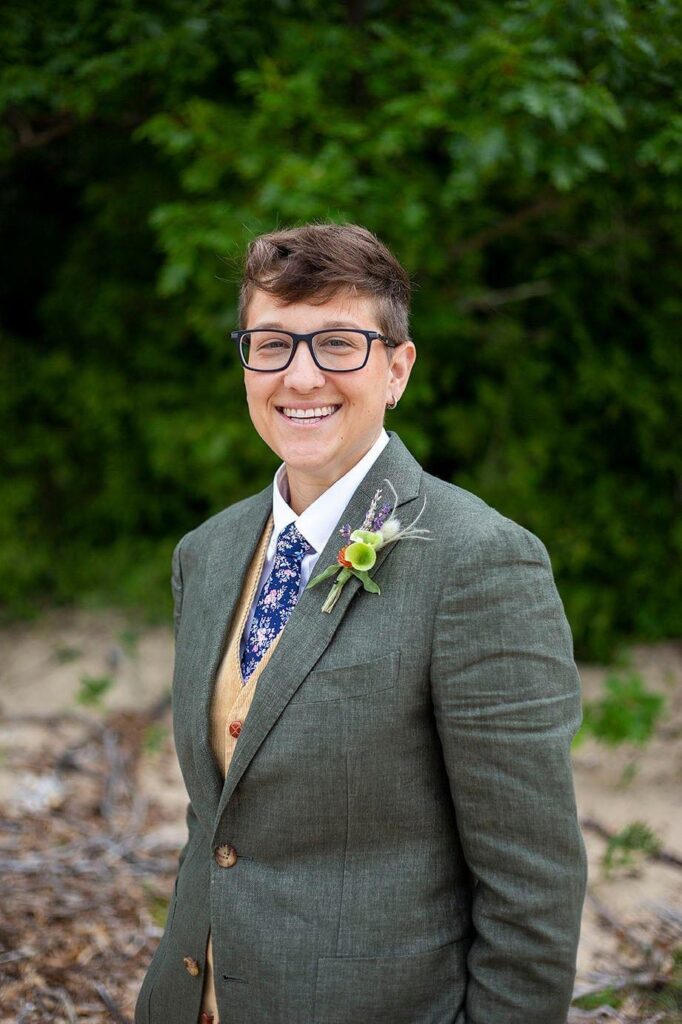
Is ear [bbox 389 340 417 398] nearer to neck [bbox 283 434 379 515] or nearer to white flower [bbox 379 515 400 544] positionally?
neck [bbox 283 434 379 515]

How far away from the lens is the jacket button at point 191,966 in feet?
4.98

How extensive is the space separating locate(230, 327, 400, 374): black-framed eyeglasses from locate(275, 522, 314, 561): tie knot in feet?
0.94

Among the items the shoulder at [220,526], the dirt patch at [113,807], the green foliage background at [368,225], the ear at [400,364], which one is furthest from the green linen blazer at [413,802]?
the green foliage background at [368,225]

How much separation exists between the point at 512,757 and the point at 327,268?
789 mm

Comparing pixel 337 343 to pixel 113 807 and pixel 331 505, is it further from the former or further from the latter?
pixel 113 807

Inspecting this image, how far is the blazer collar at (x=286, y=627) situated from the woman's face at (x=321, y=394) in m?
0.07

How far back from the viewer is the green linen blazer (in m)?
1.32

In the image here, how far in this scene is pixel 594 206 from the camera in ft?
14.1

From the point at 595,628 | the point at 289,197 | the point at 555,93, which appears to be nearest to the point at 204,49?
the point at 289,197

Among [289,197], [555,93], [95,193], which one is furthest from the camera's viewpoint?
[95,193]

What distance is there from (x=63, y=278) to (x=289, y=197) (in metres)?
2.35

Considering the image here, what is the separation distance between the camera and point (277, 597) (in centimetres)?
158

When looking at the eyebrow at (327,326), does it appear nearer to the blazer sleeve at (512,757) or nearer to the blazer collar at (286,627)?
the blazer collar at (286,627)

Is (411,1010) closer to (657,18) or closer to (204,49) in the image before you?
(657,18)
